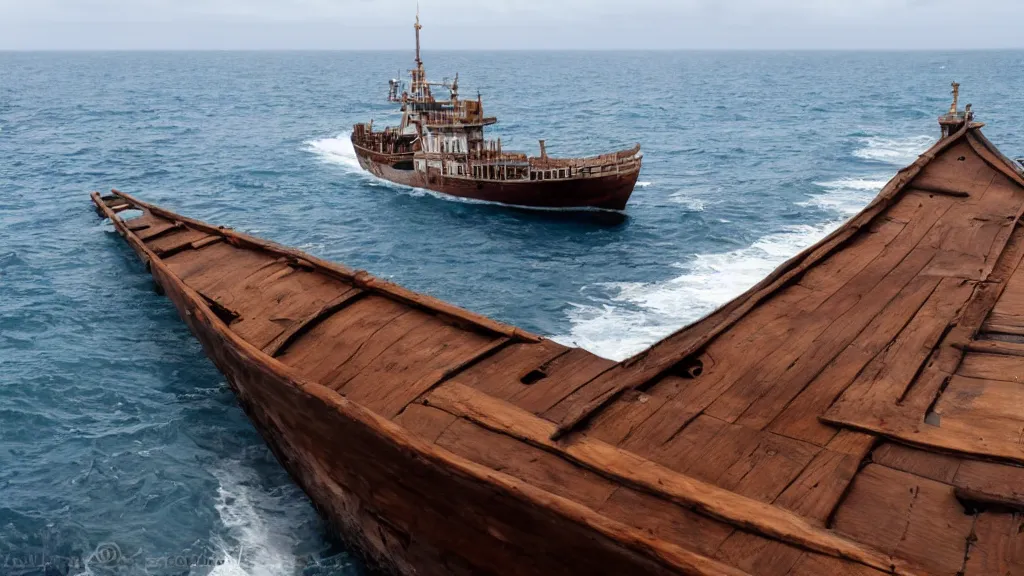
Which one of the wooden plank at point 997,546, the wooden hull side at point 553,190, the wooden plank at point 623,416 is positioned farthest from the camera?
the wooden hull side at point 553,190

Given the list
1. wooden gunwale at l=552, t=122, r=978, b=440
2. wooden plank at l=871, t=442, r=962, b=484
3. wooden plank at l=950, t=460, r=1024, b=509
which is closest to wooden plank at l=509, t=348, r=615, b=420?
wooden gunwale at l=552, t=122, r=978, b=440

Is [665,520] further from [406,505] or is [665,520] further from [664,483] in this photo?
[406,505]

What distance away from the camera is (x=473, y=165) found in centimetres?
3988

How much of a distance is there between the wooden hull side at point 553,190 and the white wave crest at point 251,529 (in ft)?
83.2

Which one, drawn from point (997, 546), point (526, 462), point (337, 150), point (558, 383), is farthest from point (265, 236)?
point (997, 546)

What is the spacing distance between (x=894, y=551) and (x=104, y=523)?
12.6m

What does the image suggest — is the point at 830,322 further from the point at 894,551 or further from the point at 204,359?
the point at 204,359

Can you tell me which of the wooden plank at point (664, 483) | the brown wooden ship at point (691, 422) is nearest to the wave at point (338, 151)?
the brown wooden ship at point (691, 422)

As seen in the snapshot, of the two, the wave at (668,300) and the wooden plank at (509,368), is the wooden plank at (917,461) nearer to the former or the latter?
the wooden plank at (509,368)

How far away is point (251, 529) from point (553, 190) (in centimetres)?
2703

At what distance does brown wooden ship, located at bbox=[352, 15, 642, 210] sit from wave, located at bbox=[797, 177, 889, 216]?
968 centimetres

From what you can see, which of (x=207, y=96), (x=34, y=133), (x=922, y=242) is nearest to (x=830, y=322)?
(x=922, y=242)

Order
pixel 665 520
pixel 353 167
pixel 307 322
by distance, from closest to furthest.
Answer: pixel 665 520
pixel 307 322
pixel 353 167

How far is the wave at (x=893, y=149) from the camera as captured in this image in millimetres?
49812
